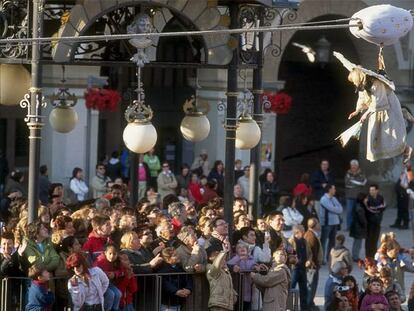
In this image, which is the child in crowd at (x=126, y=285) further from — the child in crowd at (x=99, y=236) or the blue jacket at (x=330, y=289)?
the blue jacket at (x=330, y=289)

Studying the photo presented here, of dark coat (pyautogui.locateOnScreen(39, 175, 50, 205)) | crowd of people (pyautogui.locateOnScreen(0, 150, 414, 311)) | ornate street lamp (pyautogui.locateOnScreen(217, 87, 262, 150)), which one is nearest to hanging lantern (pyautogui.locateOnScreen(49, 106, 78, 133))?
crowd of people (pyautogui.locateOnScreen(0, 150, 414, 311))

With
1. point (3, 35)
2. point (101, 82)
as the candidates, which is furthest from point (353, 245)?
point (3, 35)

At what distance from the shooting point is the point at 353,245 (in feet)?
87.6

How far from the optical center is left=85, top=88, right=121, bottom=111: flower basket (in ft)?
94.8

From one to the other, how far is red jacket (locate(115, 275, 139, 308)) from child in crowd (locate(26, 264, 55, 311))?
0.86 meters

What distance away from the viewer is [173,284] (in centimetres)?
1664

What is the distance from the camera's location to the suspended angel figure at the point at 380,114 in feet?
44.3

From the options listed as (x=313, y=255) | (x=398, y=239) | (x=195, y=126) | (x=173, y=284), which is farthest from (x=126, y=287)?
(x=398, y=239)

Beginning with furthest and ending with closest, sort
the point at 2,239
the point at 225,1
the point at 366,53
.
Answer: the point at 366,53 < the point at 225,1 < the point at 2,239

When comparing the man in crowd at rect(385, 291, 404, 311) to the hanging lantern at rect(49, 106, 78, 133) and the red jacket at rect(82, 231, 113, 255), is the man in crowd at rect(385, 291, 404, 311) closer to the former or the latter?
the red jacket at rect(82, 231, 113, 255)

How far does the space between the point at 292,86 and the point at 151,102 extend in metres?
3.73

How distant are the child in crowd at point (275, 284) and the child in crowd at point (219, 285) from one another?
582 millimetres

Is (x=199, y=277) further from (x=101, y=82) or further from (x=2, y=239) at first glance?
(x=101, y=82)

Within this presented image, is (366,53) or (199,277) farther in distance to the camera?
(366,53)
